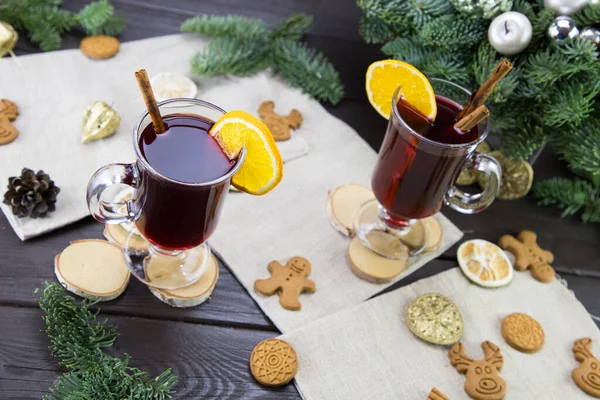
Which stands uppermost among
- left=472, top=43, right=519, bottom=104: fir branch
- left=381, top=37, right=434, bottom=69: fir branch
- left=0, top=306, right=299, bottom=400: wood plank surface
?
left=472, top=43, right=519, bottom=104: fir branch

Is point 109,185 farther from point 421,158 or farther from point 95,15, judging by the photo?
point 95,15

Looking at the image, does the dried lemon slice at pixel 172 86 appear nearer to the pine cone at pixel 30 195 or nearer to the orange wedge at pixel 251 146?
the pine cone at pixel 30 195

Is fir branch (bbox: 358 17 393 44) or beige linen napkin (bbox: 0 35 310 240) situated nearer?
beige linen napkin (bbox: 0 35 310 240)

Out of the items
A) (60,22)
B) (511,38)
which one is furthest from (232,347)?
(60,22)

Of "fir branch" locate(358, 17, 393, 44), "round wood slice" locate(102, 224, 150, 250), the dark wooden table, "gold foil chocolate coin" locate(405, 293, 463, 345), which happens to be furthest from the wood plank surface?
"fir branch" locate(358, 17, 393, 44)

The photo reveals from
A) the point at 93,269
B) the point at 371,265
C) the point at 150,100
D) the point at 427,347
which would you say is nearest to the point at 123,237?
the point at 93,269

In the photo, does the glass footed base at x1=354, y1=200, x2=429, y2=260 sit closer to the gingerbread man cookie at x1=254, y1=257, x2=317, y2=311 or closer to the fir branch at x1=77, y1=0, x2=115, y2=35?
the gingerbread man cookie at x1=254, y1=257, x2=317, y2=311

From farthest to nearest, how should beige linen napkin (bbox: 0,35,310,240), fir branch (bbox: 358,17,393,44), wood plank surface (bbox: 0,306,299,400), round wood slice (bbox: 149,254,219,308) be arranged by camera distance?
fir branch (bbox: 358,17,393,44)
beige linen napkin (bbox: 0,35,310,240)
round wood slice (bbox: 149,254,219,308)
wood plank surface (bbox: 0,306,299,400)
